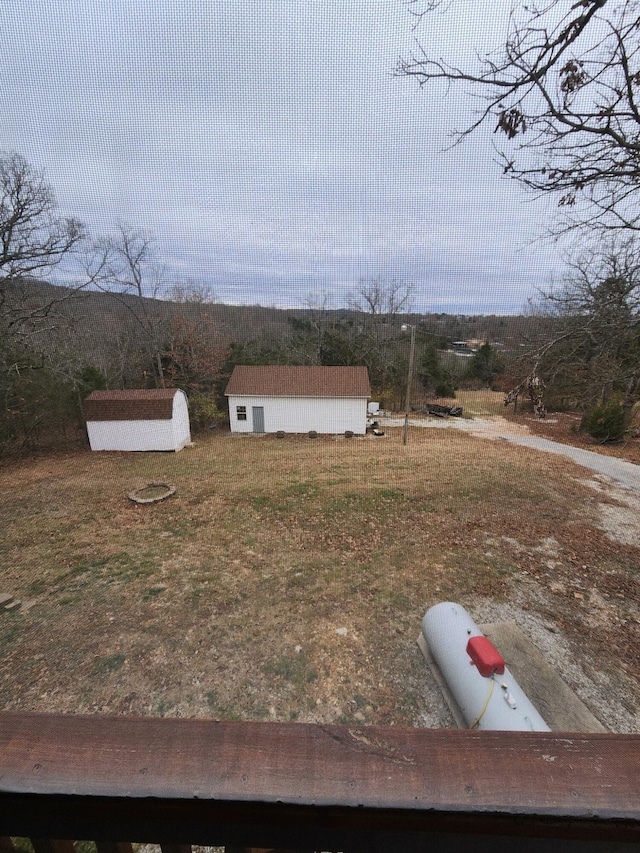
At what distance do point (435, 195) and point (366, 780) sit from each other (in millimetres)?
1673

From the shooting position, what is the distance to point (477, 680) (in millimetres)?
1305

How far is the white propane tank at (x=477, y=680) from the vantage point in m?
1.18

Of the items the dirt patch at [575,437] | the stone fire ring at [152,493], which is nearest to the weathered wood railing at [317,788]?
the stone fire ring at [152,493]

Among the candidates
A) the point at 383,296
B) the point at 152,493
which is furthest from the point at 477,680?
the point at 152,493

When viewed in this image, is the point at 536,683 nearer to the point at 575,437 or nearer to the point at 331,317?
the point at 331,317

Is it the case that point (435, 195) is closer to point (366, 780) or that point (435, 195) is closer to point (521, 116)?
point (521, 116)

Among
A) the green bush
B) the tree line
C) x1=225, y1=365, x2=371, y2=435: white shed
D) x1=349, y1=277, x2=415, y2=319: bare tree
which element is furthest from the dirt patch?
x1=349, y1=277, x2=415, y2=319: bare tree

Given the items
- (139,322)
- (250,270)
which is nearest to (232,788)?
(250,270)

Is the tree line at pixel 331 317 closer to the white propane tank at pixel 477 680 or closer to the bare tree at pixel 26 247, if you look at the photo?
the bare tree at pixel 26 247

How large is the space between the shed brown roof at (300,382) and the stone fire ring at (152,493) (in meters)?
3.72

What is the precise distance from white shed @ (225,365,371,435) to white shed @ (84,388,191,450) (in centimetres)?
186

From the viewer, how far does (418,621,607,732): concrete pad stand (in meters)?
1.39

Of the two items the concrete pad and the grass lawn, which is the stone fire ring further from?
the concrete pad

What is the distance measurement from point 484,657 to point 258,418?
6.86m
